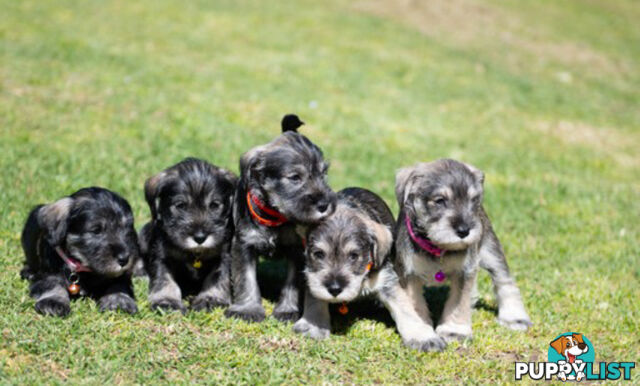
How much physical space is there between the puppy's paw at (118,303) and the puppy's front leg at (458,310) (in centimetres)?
283

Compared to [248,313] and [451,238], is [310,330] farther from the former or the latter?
[451,238]

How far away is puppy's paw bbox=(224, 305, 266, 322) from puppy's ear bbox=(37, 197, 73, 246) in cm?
167

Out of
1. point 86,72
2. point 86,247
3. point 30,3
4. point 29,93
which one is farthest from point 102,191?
point 30,3

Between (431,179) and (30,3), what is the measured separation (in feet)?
54.9

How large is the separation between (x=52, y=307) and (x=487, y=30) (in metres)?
21.4

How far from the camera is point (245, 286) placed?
6566mm

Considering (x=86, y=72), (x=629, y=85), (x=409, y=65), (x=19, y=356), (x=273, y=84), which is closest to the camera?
(x=19, y=356)

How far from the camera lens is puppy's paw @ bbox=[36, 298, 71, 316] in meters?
6.01

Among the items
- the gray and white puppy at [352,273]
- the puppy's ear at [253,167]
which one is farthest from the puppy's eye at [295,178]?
the gray and white puppy at [352,273]

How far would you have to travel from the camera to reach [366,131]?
1372 centimetres

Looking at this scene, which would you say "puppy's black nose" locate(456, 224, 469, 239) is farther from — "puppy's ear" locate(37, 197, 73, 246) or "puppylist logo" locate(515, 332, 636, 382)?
"puppy's ear" locate(37, 197, 73, 246)

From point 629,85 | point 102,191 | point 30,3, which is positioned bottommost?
point 629,85

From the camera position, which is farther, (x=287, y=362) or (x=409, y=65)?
(x=409, y=65)

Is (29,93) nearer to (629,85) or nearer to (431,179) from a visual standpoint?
(431,179)
